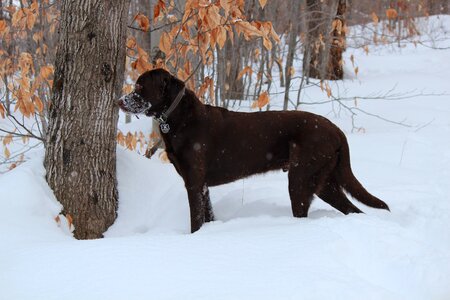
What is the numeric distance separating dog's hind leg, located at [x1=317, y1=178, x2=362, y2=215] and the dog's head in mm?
1381

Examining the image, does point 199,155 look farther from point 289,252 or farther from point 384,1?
point 384,1

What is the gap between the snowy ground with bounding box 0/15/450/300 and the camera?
2.12 metres

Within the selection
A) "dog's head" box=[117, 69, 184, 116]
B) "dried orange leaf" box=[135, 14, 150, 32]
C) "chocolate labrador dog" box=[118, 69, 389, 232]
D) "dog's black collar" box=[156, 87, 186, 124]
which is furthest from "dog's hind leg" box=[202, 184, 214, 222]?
"dried orange leaf" box=[135, 14, 150, 32]

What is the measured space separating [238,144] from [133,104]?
2.78ft

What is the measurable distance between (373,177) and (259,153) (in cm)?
175

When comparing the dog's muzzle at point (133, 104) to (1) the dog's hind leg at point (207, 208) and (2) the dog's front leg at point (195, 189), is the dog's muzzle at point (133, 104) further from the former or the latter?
(1) the dog's hind leg at point (207, 208)

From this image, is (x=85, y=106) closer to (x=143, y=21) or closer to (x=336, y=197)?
(x=143, y=21)

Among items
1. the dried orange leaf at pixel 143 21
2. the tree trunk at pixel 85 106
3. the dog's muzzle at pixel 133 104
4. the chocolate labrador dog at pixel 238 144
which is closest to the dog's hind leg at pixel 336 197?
the chocolate labrador dog at pixel 238 144

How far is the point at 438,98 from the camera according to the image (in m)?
9.50

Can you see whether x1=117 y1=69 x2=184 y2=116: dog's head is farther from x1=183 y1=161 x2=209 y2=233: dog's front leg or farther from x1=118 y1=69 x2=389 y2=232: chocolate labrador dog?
x1=183 y1=161 x2=209 y2=233: dog's front leg

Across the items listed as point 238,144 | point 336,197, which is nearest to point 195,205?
point 238,144

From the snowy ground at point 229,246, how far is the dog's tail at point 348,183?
0.13 meters

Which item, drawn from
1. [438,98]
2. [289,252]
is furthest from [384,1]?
[289,252]

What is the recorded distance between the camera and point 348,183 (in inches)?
143
